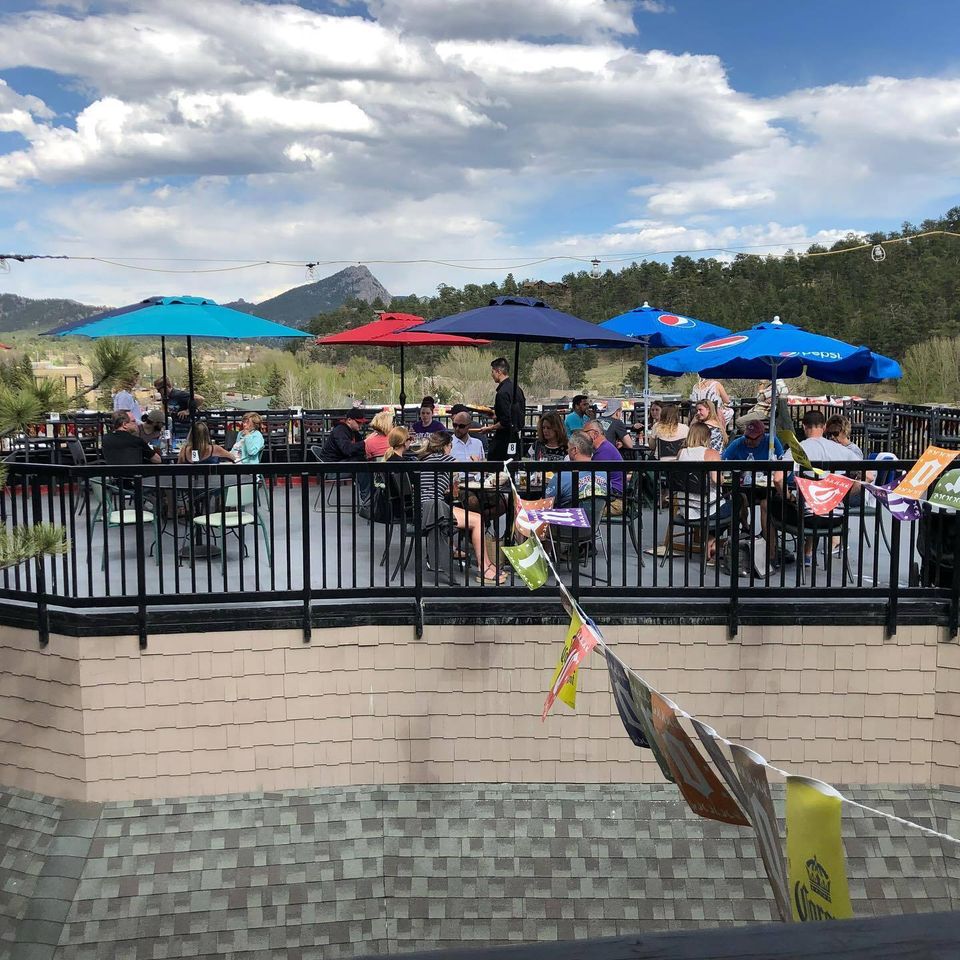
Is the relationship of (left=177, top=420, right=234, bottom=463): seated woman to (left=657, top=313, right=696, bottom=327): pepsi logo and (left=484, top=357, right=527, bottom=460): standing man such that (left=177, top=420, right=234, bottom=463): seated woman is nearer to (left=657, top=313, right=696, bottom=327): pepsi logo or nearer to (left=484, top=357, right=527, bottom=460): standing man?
(left=484, top=357, right=527, bottom=460): standing man

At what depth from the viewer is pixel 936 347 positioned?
3881cm

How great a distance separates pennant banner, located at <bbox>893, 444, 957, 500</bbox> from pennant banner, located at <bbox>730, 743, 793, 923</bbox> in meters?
3.48

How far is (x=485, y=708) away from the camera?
271 inches

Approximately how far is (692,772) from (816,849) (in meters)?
1.07

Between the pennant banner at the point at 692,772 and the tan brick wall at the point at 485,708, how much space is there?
129 inches

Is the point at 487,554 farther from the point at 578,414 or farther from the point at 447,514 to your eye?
the point at 578,414

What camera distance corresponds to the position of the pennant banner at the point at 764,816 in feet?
8.07

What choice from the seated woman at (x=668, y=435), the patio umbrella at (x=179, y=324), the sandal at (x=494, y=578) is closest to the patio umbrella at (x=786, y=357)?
the seated woman at (x=668, y=435)

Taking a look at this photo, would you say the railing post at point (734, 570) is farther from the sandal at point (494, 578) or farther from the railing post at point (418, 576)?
the railing post at point (418, 576)

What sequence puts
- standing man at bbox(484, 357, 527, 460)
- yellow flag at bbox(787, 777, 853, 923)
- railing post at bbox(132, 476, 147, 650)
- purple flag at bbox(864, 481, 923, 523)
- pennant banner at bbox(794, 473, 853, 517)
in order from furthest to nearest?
standing man at bbox(484, 357, 527, 460), railing post at bbox(132, 476, 147, 650), pennant banner at bbox(794, 473, 853, 517), purple flag at bbox(864, 481, 923, 523), yellow flag at bbox(787, 777, 853, 923)

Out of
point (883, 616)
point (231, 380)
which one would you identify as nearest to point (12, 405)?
point (883, 616)

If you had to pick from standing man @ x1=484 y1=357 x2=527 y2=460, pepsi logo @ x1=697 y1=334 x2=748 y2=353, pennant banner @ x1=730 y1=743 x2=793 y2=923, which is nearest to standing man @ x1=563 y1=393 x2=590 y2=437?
standing man @ x1=484 y1=357 x2=527 y2=460

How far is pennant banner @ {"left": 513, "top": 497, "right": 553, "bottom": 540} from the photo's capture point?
6.16m

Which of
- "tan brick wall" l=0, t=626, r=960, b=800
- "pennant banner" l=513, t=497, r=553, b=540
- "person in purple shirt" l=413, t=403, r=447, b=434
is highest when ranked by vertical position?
"person in purple shirt" l=413, t=403, r=447, b=434
